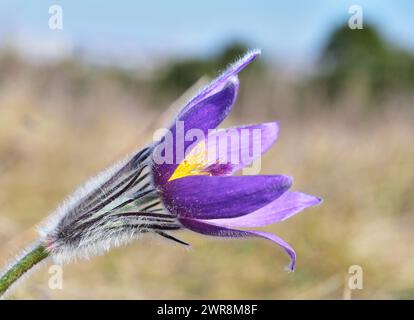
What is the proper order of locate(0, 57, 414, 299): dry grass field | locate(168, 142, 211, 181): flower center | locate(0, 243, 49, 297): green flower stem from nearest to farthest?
locate(0, 243, 49, 297): green flower stem → locate(168, 142, 211, 181): flower center → locate(0, 57, 414, 299): dry grass field

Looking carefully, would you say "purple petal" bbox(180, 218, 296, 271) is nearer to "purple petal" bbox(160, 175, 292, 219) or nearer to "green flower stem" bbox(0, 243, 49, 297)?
"purple petal" bbox(160, 175, 292, 219)

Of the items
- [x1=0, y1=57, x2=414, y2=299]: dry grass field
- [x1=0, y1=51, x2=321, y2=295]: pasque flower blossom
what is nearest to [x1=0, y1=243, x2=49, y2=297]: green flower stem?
[x1=0, y1=51, x2=321, y2=295]: pasque flower blossom

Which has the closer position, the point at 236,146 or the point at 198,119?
the point at 198,119

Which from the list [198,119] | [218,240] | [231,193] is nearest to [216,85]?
[198,119]

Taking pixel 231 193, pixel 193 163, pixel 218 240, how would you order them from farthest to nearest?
pixel 218 240, pixel 193 163, pixel 231 193

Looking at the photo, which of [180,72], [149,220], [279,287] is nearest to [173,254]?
[279,287]

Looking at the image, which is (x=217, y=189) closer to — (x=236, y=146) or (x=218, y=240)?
(x=236, y=146)

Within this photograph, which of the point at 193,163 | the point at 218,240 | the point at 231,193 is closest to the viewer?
the point at 231,193
